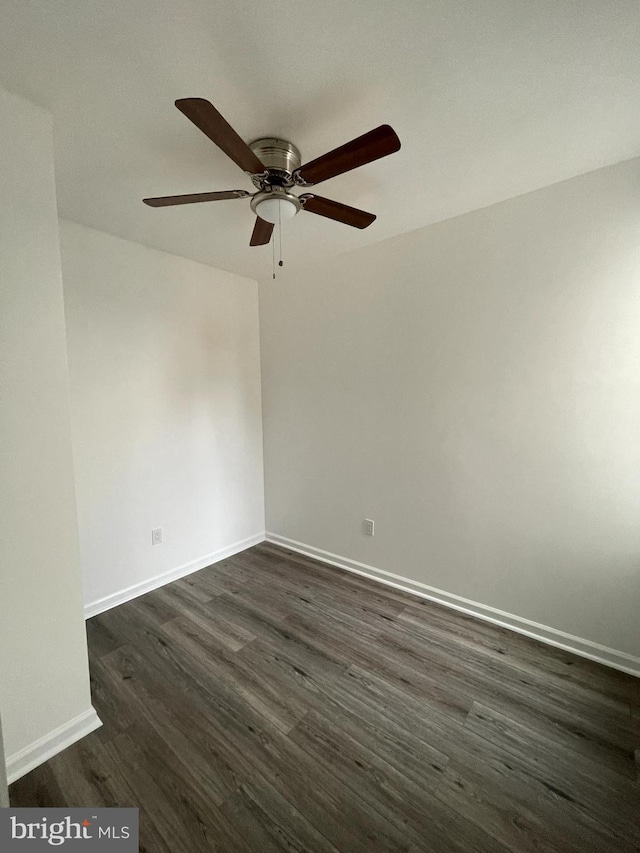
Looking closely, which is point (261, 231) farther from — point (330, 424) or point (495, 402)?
point (495, 402)

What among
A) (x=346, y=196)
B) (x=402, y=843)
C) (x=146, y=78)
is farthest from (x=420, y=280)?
(x=402, y=843)

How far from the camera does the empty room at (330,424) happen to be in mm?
1120

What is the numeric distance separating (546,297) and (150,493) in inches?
112

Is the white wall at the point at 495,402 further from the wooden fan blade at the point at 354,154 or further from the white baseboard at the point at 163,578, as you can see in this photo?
the wooden fan blade at the point at 354,154

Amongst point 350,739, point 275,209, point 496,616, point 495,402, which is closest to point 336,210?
point 275,209

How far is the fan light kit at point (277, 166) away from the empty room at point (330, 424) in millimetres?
15

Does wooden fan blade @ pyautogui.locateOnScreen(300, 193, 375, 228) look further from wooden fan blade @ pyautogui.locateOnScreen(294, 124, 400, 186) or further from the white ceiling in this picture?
the white ceiling

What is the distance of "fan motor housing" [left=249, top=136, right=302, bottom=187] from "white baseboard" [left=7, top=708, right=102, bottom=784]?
238cm

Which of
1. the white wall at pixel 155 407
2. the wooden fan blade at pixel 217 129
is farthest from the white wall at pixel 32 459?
the white wall at pixel 155 407

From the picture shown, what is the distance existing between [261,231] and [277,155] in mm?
348

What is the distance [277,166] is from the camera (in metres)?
1.49

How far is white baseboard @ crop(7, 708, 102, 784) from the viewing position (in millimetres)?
1294

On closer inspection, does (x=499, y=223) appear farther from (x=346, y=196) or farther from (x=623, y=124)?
(x=346, y=196)

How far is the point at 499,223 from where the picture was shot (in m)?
1.96
